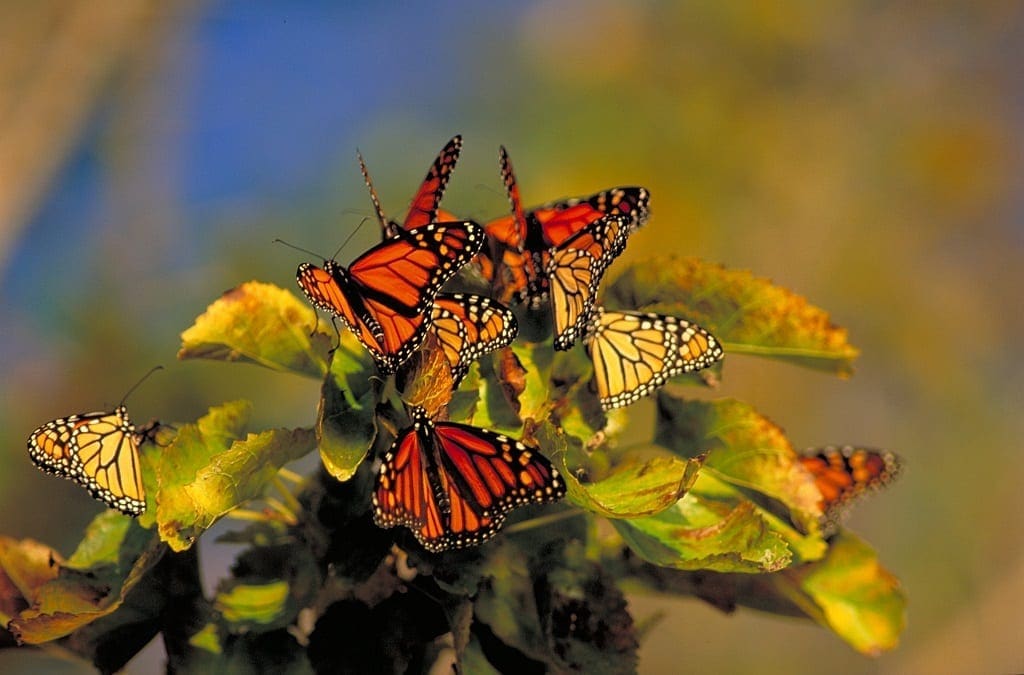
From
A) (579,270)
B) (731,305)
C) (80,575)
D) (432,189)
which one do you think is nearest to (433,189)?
(432,189)

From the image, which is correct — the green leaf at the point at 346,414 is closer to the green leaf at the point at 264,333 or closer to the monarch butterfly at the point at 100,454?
the green leaf at the point at 264,333

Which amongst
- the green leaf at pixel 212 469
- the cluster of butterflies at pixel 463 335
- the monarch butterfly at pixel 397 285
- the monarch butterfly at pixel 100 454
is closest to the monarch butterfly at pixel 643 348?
Answer: the cluster of butterflies at pixel 463 335

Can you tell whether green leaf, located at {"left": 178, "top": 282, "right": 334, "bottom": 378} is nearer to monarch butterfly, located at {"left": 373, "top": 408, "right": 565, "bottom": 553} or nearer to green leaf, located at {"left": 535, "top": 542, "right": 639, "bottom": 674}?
monarch butterfly, located at {"left": 373, "top": 408, "right": 565, "bottom": 553}

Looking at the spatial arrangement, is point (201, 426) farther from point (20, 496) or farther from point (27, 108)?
point (20, 496)

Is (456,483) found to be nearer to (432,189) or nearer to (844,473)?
(432,189)

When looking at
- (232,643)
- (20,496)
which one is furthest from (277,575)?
(20,496)

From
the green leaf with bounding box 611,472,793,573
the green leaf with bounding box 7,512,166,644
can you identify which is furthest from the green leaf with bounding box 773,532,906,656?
the green leaf with bounding box 7,512,166,644
